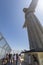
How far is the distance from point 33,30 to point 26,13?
3470mm

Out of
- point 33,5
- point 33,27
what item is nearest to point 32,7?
point 33,5

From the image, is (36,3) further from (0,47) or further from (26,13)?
(0,47)

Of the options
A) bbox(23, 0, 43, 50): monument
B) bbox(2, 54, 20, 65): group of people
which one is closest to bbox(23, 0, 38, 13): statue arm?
bbox(23, 0, 43, 50): monument

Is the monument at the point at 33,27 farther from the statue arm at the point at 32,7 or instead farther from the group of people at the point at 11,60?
the group of people at the point at 11,60

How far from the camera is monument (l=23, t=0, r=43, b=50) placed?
15.5m

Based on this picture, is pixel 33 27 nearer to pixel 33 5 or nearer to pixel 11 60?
pixel 33 5

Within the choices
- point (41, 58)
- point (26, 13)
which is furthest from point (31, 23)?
point (41, 58)

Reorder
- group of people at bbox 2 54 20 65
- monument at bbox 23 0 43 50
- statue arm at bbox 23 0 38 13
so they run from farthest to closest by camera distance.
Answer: statue arm at bbox 23 0 38 13 < monument at bbox 23 0 43 50 < group of people at bbox 2 54 20 65

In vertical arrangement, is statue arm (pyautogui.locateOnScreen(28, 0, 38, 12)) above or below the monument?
above

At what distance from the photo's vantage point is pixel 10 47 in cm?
1514

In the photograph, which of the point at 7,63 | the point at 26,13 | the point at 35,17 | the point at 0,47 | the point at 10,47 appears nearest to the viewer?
the point at 7,63

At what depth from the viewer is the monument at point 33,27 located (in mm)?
15508

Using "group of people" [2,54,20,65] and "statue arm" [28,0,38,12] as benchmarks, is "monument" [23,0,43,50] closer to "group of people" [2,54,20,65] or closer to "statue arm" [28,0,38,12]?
"statue arm" [28,0,38,12]

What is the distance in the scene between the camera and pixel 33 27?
17516 mm
